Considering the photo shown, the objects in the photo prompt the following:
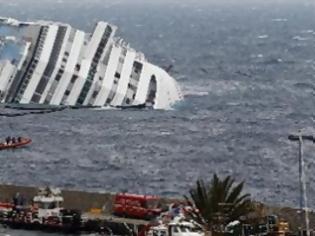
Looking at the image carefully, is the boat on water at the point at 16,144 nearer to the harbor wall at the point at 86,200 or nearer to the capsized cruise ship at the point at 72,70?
the capsized cruise ship at the point at 72,70

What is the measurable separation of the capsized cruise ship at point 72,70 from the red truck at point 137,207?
57.3 m

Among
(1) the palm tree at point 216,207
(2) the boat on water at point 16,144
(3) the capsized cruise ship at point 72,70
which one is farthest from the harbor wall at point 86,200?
(3) the capsized cruise ship at point 72,70

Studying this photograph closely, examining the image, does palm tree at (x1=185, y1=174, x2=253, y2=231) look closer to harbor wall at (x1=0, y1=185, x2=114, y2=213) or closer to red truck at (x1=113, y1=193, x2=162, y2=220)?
red truck at (x1=113, y1=193, x2=162, y2=220)

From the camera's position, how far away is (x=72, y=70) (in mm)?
122750

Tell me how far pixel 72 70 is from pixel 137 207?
59.4 metres

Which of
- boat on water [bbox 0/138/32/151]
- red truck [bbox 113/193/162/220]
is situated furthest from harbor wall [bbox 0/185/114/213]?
boat on water [bbox 0/138/32/151]

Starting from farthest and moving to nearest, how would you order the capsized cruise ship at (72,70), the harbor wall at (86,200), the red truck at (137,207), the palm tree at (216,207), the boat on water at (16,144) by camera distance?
the capsized cruise ship at (72,70), the boat on water at (16,144), the harbor wall at (86,200), the red truck at (137,207), the palm tree at (216,207)

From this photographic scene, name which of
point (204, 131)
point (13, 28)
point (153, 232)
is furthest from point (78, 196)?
point (13, 28)

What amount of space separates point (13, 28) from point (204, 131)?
26461mm

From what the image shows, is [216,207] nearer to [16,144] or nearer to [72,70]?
[16,144]

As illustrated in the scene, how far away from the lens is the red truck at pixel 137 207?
6375 centimetres

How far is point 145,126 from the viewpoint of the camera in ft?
388

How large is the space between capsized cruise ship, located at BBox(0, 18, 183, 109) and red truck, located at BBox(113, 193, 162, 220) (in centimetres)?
5733

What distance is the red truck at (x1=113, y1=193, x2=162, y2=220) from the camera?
6375cm
